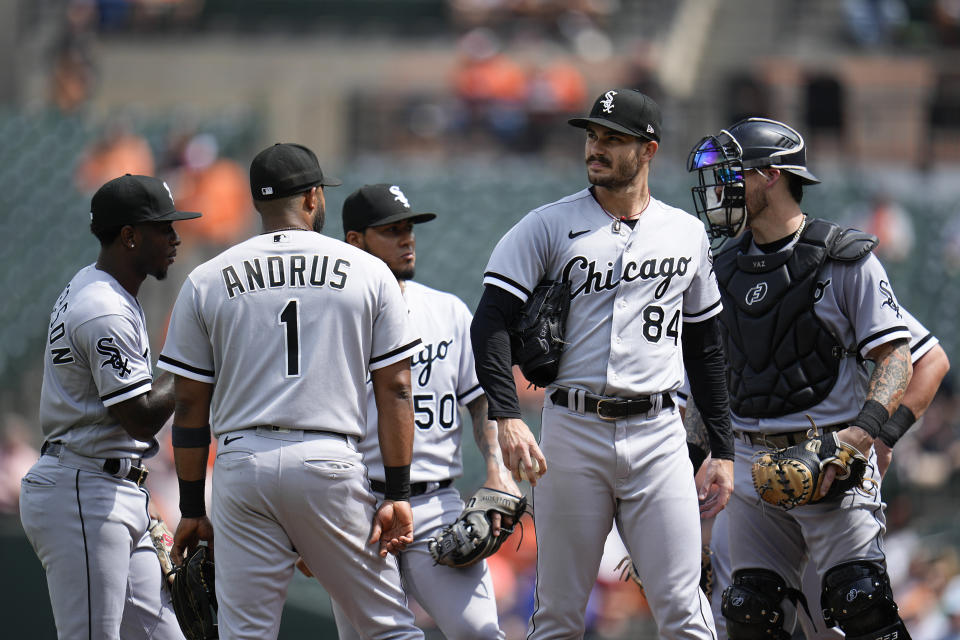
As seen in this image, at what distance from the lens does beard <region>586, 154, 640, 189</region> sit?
452 centimetres

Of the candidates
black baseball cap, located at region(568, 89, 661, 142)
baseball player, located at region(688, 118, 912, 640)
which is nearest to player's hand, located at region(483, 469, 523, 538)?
baseball player, located at region(688, 118, 912, 640)

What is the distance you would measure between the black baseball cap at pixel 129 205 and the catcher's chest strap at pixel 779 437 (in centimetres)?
236

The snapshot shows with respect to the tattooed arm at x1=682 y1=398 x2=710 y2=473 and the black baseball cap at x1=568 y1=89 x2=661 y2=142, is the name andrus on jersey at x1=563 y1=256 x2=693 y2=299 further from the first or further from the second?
the tattooed arm at x1=682 y1=398 x2=710 y2=473

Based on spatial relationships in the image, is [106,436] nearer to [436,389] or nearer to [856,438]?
[436,389]

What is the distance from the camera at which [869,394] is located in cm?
480

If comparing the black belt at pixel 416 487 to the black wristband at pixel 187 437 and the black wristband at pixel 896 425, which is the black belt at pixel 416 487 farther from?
the black wristband at pixel 896 425

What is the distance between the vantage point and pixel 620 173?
14.8 feet

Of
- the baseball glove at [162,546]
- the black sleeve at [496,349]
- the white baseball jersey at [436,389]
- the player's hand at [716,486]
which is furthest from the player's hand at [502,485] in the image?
the baseball glove at [162,546]

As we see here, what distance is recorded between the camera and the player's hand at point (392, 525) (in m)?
4.24

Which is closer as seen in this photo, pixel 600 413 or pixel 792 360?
pixel 600 413

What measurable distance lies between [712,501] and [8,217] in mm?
11690

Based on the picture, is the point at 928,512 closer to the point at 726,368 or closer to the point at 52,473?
the point at 726,368

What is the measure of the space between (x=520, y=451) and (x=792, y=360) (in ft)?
4.43

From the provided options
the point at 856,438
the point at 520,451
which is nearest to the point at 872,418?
the point at 856,438
